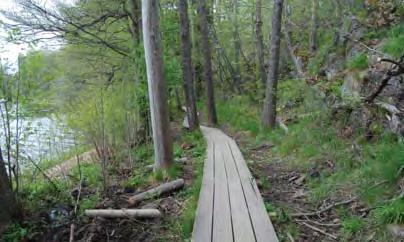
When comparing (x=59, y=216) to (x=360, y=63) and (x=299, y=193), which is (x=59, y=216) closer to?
(x=299, y=193)

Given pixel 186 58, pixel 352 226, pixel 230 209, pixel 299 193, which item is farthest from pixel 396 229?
pixel 186 58

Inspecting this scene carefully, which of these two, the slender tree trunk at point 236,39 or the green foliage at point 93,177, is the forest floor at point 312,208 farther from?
the slender tree trunk at point 236,39

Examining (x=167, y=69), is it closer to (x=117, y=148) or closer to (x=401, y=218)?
(x=117, y=148)

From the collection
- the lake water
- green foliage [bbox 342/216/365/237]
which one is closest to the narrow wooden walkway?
green foliage [bbox 342/216/365/237]

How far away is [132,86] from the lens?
10281mm

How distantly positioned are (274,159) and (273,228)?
350 cm

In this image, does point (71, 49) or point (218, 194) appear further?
point (71, 49)

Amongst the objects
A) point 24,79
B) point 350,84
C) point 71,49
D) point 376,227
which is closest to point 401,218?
point 376,227

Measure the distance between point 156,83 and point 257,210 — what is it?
2.59 meters

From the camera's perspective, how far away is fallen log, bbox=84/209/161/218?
151 inches

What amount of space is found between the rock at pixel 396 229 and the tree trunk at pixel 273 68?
649 cm

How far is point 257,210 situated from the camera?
3.83 m

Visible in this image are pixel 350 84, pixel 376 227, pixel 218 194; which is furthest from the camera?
pixel 350 84

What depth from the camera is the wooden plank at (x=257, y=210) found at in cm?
322
